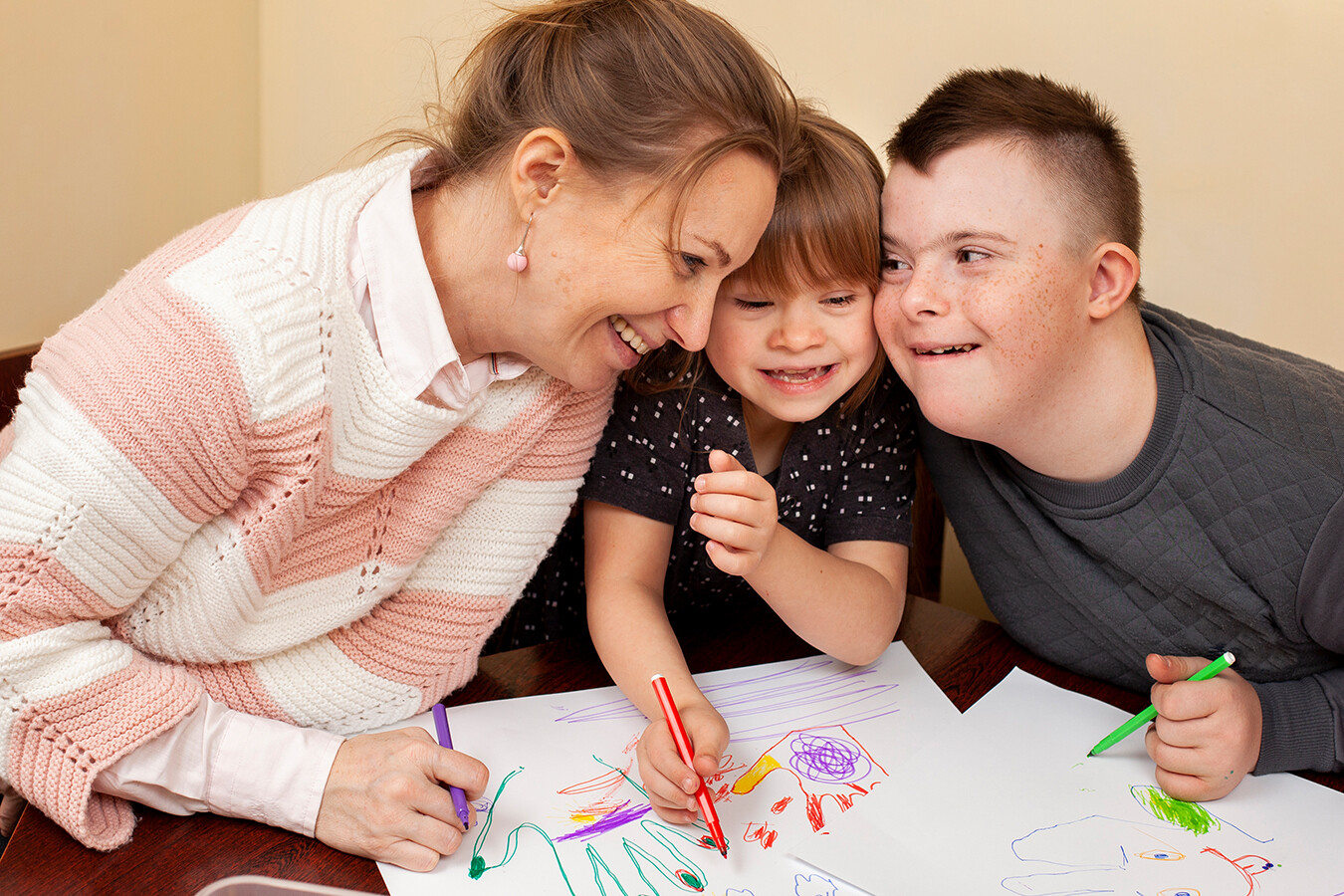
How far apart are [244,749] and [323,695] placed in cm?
11

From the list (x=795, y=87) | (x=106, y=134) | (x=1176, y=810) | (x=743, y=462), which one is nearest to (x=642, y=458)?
(x=743, y=462)

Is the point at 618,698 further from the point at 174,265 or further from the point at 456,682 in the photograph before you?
the point at 174,265

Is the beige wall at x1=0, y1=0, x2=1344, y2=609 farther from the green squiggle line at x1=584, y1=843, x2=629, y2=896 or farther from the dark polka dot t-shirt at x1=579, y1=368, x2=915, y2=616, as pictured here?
the green squiggle line at x1=584, y1=843, x2=629, y2=896

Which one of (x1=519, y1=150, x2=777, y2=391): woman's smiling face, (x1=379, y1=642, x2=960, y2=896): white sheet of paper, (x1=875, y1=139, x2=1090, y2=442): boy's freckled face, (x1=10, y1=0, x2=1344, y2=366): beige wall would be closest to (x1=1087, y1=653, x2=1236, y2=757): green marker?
(x1=379, y1=642, x2=960, y2=896): white sheet of paper

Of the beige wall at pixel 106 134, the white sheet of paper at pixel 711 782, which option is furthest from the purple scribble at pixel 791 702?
the beige wall at pixel 106 134

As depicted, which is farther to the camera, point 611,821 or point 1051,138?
point 1051,138

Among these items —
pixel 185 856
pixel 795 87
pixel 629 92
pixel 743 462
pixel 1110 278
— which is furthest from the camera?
pixel 795 87

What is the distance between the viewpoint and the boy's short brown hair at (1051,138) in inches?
33.1

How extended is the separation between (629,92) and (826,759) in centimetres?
54

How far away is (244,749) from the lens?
0.69m

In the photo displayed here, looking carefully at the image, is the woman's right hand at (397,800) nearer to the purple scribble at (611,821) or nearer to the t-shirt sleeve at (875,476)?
the purple scribble at (611,821)

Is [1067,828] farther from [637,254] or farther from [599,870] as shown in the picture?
[637,254]

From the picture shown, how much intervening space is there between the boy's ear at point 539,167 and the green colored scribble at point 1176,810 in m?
0.64

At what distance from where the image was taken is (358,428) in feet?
2.45
